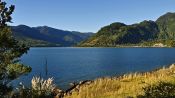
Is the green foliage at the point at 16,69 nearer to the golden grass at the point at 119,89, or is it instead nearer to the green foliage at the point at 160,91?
the golden grass at the point at 119,89

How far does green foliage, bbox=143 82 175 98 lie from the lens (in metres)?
16.5

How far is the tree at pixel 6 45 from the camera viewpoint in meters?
15.0

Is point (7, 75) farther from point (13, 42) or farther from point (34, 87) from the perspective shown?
point (34, 87)

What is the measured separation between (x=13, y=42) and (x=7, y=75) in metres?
1.52

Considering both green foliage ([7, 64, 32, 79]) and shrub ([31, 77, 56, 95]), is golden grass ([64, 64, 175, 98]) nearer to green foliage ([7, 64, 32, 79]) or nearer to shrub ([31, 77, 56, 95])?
shrub ([31, 77, 56, 95])

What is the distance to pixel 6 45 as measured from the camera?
15305 mm

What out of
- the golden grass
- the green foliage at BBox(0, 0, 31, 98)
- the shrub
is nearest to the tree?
the green foliage at BBox(0, 0, 31, 98)

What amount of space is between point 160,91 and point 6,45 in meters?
7.78

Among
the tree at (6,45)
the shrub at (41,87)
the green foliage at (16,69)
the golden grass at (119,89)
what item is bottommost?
the golden grass at (119,89)

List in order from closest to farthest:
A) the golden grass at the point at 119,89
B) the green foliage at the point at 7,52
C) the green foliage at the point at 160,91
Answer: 1. the green foliage at the point at 7,52
2. the green foliage at the point at 160,91
3. the golden grass at the point at 119,89

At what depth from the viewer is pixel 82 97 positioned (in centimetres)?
1967

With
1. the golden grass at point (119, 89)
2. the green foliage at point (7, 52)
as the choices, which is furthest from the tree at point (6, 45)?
the golden grass at point (119, 89)

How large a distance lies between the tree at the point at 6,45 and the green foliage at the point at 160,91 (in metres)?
6.47

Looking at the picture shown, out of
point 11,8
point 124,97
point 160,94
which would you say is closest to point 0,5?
point 11,8
